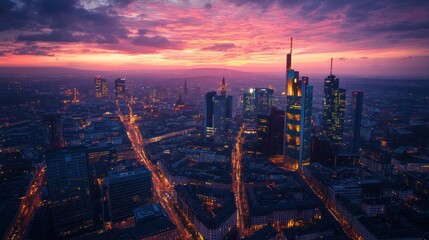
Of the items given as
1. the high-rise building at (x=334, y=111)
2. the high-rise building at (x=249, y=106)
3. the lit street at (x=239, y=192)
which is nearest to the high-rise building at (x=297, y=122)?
the lit street at (x=239, y=192)

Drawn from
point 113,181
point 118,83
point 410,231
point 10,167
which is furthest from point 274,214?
point 118,83

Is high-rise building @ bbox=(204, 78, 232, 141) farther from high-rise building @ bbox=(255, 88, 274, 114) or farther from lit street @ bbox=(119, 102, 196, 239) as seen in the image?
high-rise building @ bbox=(255, 88, 274, 114)

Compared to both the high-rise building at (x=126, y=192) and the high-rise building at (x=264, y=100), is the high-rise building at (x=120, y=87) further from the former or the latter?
the high-rise building at (x=126, y=192)

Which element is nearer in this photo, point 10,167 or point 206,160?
point 10,167

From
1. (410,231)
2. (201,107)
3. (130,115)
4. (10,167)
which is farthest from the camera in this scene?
(201,107)

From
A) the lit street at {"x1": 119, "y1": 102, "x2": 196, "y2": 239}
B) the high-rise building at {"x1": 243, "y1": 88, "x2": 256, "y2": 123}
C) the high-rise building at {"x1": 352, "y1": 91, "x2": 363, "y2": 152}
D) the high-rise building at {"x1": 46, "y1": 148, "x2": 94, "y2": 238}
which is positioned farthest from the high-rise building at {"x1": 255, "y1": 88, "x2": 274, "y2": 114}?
the high-rise building at {"x1": 46, "y1": 148, "x2": 94, "y2": 238}

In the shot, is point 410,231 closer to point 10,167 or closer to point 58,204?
point 58,204

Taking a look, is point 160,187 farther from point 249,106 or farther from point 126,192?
point 249,106
